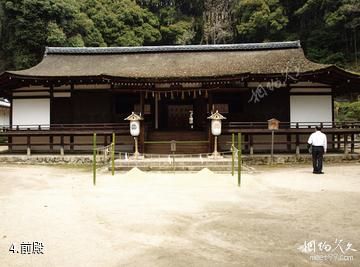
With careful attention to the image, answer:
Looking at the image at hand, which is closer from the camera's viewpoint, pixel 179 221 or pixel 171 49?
pixel 179 221

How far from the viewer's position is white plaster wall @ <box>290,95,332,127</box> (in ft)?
53.3

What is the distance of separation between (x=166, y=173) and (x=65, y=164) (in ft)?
18.7

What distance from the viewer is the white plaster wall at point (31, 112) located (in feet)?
55.8

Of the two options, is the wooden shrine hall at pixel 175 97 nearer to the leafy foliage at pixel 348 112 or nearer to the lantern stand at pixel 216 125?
the lantern stand at pixel 216 125

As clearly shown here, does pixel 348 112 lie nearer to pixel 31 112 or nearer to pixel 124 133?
pixel 124 133

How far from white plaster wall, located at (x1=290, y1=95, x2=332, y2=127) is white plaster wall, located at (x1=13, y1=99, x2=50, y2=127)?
1269 centimetres

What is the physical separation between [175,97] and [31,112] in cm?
779

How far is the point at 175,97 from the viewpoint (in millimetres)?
18797

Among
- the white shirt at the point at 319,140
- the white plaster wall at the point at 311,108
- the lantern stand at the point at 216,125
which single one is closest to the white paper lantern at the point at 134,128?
the lantern stand at the point at 216,125

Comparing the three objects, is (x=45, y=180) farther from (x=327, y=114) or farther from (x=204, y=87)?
(x=327, y=114)

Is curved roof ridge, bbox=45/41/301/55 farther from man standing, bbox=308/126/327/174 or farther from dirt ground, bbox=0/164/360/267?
dirt ground, bbox=0/164/360/267

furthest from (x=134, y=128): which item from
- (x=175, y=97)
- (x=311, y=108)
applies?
(x=311, y=108)

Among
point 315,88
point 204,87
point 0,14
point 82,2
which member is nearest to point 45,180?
point 204,87

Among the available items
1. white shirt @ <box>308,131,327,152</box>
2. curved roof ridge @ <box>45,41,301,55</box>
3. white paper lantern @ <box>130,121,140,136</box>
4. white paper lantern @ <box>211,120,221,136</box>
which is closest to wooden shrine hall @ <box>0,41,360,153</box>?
curved roof ridge @ <box>45,41,301,55</box>
